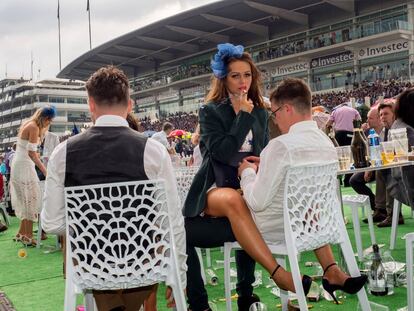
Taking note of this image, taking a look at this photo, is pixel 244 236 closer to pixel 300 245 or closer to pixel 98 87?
pixel 300 245

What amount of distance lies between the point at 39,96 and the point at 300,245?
76.7 metres

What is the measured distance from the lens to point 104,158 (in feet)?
6.75

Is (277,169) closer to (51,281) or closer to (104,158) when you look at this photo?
(104,158)

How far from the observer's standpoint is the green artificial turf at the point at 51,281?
316cm

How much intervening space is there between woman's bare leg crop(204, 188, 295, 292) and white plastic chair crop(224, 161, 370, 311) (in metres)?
0.07

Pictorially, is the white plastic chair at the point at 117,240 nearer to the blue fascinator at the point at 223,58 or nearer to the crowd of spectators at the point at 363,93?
the blue fascinator at the point at 223,58

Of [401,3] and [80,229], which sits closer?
[80,229]

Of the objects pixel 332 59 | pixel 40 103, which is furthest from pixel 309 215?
pixel 40 103

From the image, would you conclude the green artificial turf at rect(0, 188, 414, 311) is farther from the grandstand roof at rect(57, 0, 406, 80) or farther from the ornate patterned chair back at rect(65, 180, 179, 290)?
the grandstand roof at rect(57, 0, 406, 80)

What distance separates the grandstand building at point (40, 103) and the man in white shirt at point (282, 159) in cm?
7008

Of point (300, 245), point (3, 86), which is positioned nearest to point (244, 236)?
point (300, 245)

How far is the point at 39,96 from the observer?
244ft

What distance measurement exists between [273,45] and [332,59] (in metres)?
6.33

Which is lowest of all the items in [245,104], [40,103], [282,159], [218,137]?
[282,159]
